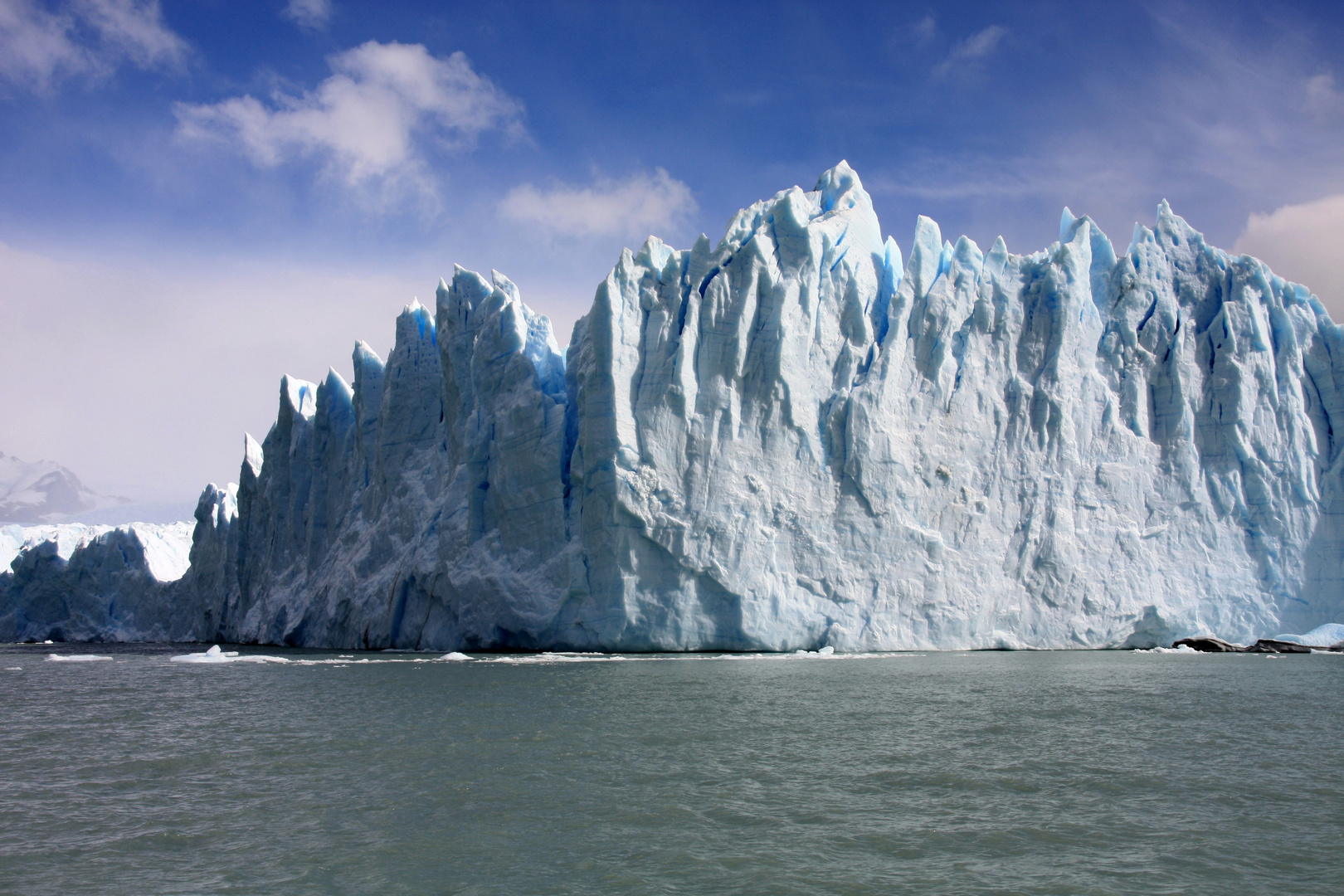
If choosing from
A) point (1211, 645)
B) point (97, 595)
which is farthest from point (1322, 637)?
point (97, 595)

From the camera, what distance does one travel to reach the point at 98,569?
124 feet

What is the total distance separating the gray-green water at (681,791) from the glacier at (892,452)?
21.5 feet

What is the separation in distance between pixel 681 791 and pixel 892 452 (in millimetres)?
14038

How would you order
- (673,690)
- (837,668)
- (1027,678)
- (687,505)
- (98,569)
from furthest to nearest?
(98,569) < (687,505) < (837,668) < (1027,678) < (673,690)

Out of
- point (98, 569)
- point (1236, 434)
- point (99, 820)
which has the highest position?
point (1236, 434)

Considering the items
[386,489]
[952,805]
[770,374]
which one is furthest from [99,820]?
[386,489]

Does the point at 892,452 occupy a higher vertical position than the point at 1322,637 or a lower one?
higher

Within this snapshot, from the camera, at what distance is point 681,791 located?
6.89 meters

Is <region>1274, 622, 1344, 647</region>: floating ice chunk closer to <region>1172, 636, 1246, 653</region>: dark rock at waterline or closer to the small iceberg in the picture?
<region>1172, 636, 1246, 653</region>: dark rock at waterline

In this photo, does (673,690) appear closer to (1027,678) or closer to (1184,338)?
(1027,678)

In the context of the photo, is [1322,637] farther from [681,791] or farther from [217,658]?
[217,658]

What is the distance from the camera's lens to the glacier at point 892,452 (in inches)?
763

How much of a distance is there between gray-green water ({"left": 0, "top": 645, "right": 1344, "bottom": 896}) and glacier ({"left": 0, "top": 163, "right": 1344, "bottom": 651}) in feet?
21.5

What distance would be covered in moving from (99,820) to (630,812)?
346 centimetres
